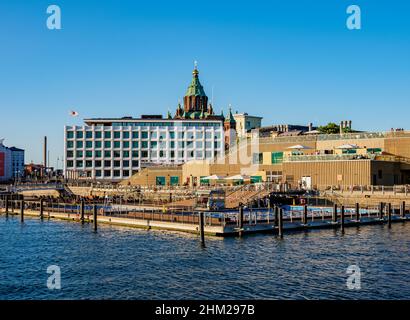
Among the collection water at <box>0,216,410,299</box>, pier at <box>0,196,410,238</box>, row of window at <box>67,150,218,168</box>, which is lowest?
water at <box>0,216,410,299</box>

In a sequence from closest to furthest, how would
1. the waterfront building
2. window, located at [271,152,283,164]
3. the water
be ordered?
1. the water
2. window, located at [271,152,283,164]
3. the waterfront building

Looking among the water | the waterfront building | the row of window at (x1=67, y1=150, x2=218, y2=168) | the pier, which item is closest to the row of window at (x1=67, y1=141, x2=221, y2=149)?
the waterfront building

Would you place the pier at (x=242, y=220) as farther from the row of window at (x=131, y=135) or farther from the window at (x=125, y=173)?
the row of window at (x=131, y=135)

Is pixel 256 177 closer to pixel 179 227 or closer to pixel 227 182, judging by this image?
pixel 227 182

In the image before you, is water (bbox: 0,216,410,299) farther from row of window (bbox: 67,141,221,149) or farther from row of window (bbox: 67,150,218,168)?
Answer: row of window (bbox: 67,141,221,149)

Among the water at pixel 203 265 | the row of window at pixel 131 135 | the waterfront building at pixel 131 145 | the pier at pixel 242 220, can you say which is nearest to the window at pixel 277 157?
the pier at pixel 242 220

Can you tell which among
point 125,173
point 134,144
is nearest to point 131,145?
point 134,144

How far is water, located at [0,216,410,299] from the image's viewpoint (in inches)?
1240

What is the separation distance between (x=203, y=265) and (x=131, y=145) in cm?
12504

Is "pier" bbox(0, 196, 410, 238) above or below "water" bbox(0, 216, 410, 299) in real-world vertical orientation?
above

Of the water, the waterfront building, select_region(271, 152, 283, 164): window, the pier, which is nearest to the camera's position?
the water

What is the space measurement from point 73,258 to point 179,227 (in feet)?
50.0

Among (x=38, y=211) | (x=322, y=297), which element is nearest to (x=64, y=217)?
(x=38, y=211)

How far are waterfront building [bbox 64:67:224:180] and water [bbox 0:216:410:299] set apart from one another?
103m
